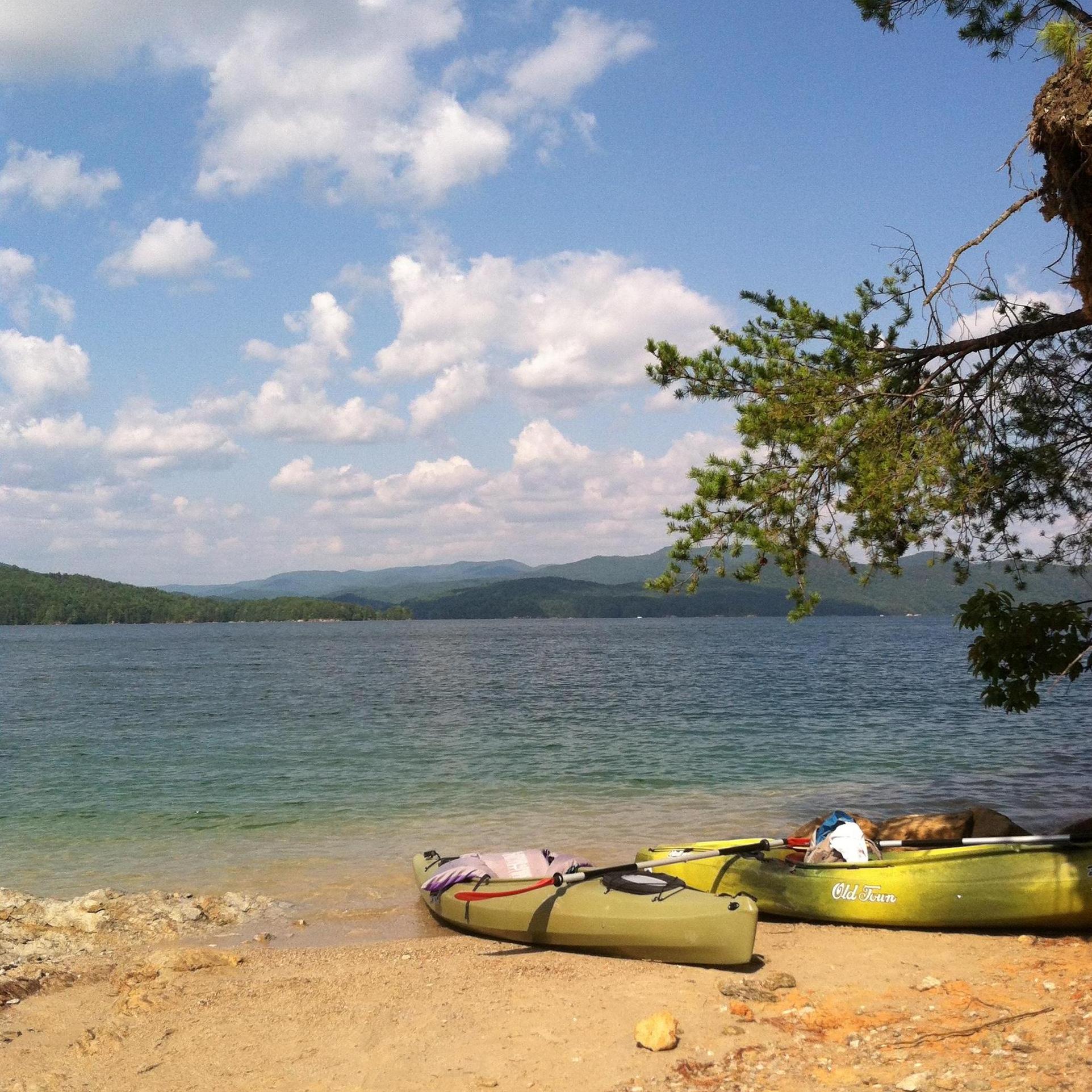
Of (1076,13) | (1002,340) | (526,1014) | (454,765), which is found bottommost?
(454,765)

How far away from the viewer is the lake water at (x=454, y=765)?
1477cm

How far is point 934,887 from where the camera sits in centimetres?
928

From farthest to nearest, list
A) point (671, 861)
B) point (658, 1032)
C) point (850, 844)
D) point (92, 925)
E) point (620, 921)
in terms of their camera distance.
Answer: point (92, 925) → point (671, 861) → point (850, 844) → point (620, 921) → point (658, 1032)

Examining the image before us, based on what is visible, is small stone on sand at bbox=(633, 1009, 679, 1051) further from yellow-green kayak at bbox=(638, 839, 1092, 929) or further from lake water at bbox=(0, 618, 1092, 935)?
lake water at bbox=(0, 618, 1092, 935)

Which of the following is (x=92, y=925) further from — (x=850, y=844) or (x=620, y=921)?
(x=850, y=844)

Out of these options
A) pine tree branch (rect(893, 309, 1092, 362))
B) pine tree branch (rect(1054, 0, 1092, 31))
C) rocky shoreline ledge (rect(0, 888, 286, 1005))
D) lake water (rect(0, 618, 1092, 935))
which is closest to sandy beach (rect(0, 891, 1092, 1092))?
rocky shoreline ledge (rect(0, 888, 286, 1005))

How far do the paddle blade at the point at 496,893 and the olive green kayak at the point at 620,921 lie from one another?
47 millimetres

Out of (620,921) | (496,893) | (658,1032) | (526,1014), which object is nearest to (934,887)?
(620,921)

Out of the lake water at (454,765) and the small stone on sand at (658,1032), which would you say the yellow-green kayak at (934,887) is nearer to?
the small stone on sand at (658,1032)

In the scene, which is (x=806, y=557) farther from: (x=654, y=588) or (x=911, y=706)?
(x=911, y=706)

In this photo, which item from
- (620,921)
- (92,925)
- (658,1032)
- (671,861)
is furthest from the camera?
(92,925)

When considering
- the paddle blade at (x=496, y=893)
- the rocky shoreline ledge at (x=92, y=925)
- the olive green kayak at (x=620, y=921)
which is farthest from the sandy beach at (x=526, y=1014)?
the paddle blade at (x=496, y=893)

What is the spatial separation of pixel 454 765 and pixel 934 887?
1567 cm

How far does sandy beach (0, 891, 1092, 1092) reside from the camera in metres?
6.15
